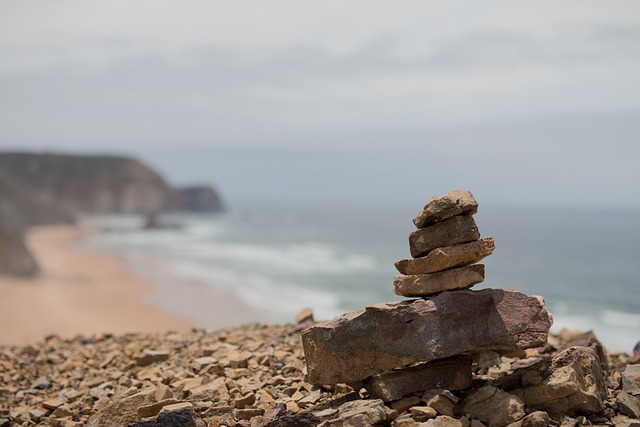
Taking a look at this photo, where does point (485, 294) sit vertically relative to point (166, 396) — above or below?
above

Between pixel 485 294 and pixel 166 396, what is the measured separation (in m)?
4.88

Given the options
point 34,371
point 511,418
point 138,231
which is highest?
point 138,231

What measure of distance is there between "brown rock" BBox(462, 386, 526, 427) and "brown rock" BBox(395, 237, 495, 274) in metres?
1.75

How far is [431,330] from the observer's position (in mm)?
8273

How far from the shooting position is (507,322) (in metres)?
8.41

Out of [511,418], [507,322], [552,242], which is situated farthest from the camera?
[552,242]

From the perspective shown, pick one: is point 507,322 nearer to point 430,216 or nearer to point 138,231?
point 430,216

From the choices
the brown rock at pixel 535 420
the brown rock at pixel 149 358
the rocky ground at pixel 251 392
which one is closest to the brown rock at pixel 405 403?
the rocky ground at pixel 251 392

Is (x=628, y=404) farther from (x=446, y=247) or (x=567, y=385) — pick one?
→ (x=446, y=247)

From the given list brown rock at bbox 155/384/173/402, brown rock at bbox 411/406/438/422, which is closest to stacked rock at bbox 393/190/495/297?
brown rock at bbox 411/406/438/422

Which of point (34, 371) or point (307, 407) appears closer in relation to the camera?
point (307, 407)

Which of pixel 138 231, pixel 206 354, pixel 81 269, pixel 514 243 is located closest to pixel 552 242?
pixel 514 243

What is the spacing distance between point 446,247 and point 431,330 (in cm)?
119

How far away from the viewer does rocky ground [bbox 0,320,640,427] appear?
798 cm
